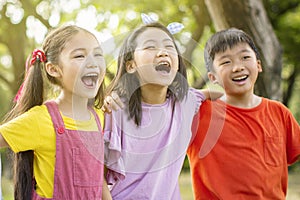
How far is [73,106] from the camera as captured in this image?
5.08ft

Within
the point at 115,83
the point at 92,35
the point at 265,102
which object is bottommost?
the point at 265,102

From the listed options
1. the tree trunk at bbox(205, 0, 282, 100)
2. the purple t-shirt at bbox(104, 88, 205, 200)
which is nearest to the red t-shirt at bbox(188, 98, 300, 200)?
the purple t-shirt at bbox(104, 88, 205, 200)

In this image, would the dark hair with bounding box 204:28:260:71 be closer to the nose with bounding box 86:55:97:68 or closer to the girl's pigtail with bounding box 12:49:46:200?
the nose with bounding box 86:55:97:68

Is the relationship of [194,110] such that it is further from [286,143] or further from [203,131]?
[286,143]

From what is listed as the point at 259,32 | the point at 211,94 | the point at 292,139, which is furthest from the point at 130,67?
the point at 259,32

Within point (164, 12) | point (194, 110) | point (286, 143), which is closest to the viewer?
point (194, 110)

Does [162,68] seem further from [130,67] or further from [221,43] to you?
[221,43]

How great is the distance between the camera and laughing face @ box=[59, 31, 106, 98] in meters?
1.50

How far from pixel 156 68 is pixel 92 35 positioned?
0.22m

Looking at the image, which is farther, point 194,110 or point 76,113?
point 194,110

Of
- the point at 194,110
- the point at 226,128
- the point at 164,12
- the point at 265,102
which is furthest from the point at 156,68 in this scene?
the point at 164,12

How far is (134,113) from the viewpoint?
1579 mm

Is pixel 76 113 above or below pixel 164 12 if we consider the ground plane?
below

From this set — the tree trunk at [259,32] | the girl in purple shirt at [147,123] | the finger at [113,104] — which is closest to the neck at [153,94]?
the girl in purple shirt at [147,123]
